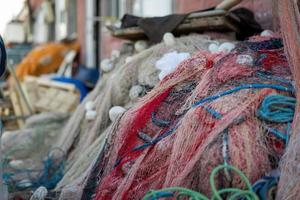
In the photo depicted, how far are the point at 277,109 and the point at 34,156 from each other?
10.7ft

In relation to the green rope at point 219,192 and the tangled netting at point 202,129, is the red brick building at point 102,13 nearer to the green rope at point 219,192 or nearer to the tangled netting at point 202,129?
the tangled netting at point 202,129

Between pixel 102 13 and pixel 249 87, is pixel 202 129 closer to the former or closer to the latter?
pixel 249 87

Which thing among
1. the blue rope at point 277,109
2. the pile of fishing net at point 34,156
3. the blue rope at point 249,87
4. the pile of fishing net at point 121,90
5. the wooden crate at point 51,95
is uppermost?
the blue rope at point 249,87

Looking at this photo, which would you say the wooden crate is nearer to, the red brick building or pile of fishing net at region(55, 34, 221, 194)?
the red brick building

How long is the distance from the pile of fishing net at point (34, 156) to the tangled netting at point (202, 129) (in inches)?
52.2

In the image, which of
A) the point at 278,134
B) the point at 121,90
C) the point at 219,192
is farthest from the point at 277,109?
the point at 121,90

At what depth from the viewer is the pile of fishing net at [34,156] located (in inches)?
155

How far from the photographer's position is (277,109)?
2348mm

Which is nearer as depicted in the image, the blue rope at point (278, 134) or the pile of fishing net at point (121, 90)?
the blue rope at point (278, 134)

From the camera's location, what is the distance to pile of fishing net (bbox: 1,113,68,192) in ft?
12.9

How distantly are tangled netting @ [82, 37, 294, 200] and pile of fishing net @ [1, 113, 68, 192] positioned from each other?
133 cm

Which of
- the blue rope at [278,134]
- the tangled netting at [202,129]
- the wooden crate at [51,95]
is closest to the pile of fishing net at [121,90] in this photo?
the tangled netting at [202,129]

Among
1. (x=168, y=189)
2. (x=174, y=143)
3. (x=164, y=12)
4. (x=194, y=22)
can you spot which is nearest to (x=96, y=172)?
(x=174, y=143)

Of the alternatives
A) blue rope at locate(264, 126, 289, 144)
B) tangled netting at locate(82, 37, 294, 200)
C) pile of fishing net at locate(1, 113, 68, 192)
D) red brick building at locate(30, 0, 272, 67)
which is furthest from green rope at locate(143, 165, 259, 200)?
red brick building at locate(30, 0, 272, 67)
